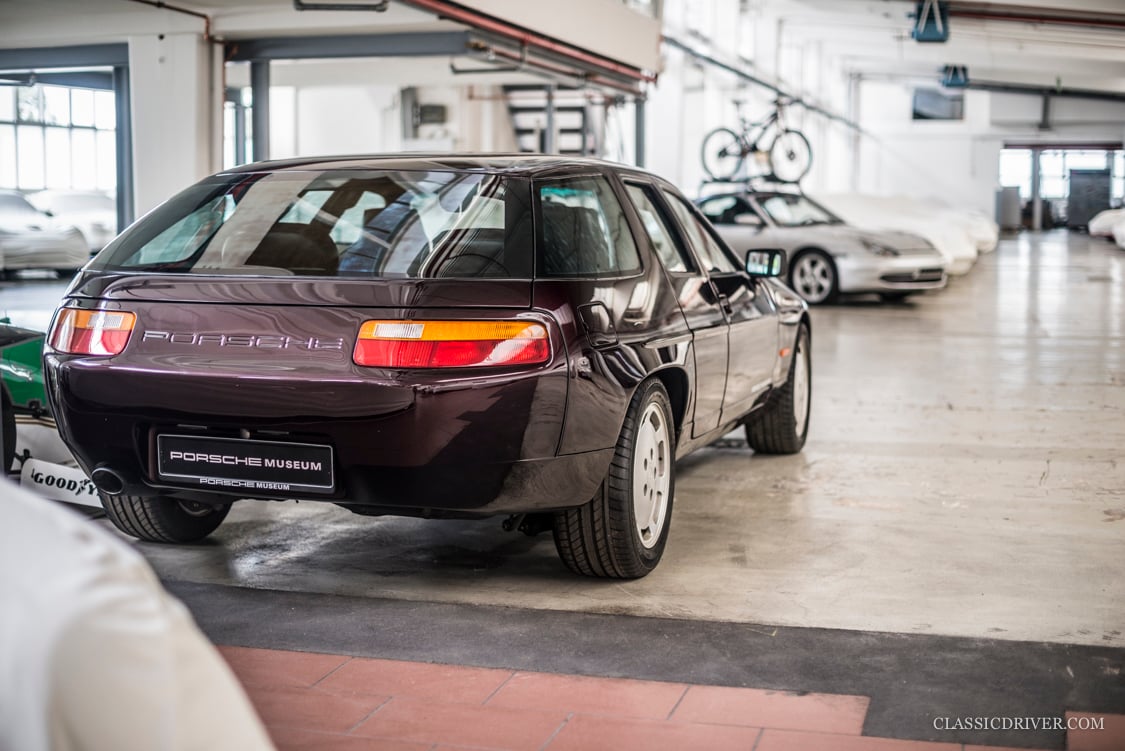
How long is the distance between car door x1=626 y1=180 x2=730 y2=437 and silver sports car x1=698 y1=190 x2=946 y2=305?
10.8m

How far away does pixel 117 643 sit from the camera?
3.42 ft

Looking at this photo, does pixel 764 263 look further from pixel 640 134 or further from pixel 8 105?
pixel 640 134

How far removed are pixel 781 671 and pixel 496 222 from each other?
1.54m

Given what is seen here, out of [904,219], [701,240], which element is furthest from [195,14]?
[904,219]

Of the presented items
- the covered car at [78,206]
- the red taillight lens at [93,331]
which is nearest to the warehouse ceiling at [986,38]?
the covered car at [78,206]

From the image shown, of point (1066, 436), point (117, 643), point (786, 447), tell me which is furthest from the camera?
point (1066, 436)

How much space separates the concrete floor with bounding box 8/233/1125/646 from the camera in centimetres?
398

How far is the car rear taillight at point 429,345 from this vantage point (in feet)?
11.8

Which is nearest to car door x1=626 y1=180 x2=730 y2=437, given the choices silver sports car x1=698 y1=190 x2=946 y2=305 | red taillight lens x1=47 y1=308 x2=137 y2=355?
red taillight lens x1=47 y1=308 x2=137 y2=355

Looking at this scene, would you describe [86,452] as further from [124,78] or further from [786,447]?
[124,78]

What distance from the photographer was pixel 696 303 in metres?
4.77

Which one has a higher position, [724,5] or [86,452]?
[724,5]

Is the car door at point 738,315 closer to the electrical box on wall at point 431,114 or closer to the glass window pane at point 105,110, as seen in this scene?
the glass window pane at point 105,110

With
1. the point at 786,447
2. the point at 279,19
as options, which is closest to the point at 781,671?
the point at 786,447
